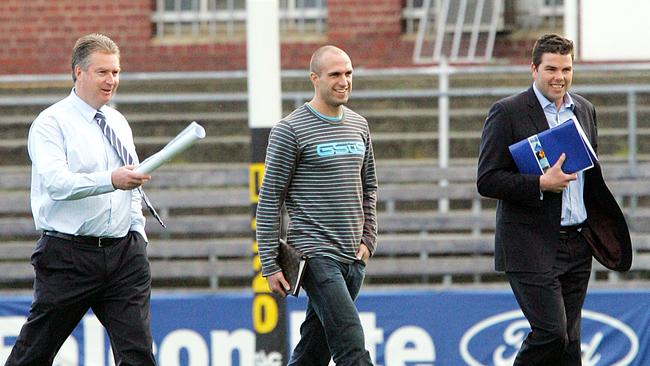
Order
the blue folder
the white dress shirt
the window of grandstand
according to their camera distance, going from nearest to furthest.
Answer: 1. the white dress shirt
2. the blue folder
3. the window of grandstand

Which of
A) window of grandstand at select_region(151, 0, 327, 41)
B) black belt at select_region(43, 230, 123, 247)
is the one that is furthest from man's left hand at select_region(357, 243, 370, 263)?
window of grandstand at select_region(151, 0, 327, 41)

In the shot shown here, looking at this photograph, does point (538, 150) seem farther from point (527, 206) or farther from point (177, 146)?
point (177, 146)

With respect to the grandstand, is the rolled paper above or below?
above

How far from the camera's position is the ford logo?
8.48 meters

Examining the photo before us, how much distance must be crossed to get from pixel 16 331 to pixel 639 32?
710 cm

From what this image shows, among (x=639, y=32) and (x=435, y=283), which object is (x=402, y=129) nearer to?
(x=435, y=283)

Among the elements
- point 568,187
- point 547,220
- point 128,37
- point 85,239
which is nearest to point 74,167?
point 85,239

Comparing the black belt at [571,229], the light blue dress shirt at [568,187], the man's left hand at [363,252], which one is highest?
the light blue dress shirt at [568,187]

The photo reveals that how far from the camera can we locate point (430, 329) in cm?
851

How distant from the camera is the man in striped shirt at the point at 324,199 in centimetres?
611

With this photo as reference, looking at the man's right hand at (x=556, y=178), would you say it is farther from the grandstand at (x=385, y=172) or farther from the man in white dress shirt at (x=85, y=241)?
the grandstand at (x=385, y=172)

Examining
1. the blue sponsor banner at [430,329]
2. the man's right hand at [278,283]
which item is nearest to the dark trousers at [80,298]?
the man's right hand at [278,283]

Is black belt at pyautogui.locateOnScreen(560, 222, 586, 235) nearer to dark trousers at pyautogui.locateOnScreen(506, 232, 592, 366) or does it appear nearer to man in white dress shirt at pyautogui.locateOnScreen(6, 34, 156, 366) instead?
dark trousers at pyautogui.locateOnScreen(506, 232, 592, 366)

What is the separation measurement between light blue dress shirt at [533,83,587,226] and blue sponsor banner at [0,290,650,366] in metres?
2.18
